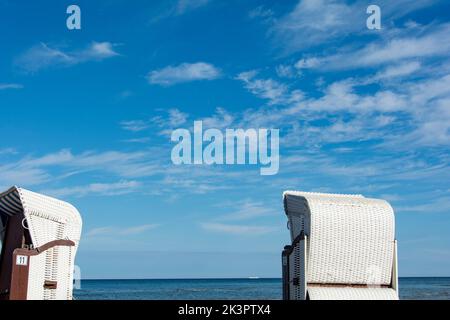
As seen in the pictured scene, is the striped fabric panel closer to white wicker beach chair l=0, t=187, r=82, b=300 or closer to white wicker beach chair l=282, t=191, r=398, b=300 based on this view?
white wicker beach chair l=0, t=187, r=82, b=300

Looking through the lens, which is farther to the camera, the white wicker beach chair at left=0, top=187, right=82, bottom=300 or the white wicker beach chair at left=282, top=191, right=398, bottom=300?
the white wicker beach chair at left=282, top=191, right=398, bottom=300

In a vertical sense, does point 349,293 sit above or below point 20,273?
below

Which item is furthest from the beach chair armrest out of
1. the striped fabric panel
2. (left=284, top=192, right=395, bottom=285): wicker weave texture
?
(left=284, top=192, right=395, bottom=285): wicker weave texture

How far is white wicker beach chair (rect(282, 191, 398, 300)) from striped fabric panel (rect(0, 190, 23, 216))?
10737mm

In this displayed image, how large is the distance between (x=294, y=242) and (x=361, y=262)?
2840mm

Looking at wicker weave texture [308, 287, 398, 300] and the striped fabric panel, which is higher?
the striped fabric panel

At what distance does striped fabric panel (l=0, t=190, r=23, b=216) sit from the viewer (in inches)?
885

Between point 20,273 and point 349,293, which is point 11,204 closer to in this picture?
point 20,273

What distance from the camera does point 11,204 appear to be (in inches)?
907

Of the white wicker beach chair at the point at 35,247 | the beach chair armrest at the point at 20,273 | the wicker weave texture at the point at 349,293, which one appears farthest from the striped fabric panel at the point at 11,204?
the wicker weave texture at the point at 349,293

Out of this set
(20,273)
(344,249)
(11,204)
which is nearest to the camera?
(20,273)

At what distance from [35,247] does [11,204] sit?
72.7 inches

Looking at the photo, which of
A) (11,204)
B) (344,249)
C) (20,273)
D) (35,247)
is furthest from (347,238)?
(11,204)
